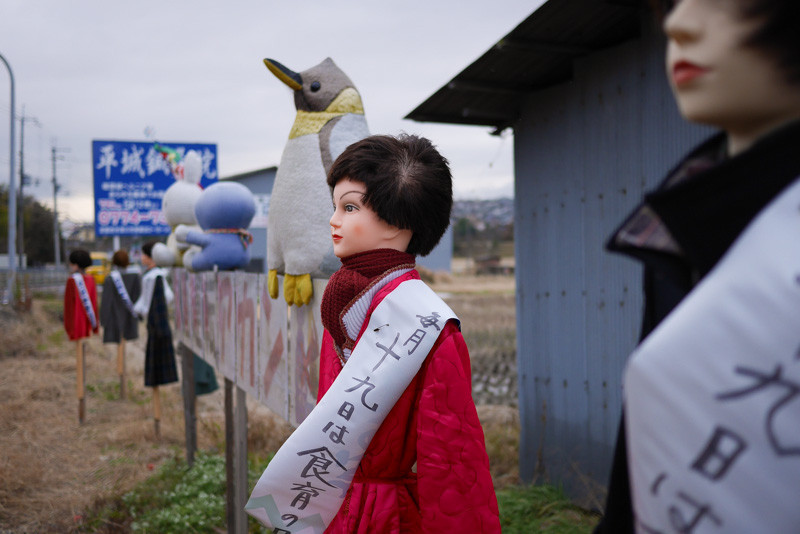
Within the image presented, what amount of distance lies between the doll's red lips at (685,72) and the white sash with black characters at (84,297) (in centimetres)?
789

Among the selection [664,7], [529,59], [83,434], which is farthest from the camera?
[83,434]

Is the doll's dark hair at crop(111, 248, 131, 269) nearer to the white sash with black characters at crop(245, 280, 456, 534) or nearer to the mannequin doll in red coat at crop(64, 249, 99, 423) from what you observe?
the mannequin doll in red coat at crop(64, 249, 99, 423)

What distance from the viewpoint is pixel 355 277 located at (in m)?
1.75

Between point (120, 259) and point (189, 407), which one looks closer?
point (189, 407)

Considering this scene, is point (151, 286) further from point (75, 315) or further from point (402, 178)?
point (402, 178)

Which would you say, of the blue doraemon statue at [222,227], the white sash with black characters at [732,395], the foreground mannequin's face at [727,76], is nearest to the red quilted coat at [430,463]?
the white sash with black characters at [732,395]

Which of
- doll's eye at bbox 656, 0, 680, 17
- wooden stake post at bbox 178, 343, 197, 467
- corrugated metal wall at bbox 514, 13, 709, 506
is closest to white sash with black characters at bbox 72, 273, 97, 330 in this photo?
wooden stake post at bbox 178, 343, 197, 467

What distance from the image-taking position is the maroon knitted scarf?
1742 millimetres

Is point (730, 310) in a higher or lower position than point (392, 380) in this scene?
higher

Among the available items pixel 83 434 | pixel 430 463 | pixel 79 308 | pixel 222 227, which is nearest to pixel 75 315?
pixel 79 308

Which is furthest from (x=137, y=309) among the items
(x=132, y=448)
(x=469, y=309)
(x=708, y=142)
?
(x=469, y=309)

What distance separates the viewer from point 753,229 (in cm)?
73

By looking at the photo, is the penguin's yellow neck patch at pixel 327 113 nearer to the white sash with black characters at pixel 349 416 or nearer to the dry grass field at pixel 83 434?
the white sash with black characters at pixel 349 416

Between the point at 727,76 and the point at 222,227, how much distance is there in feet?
12.8
